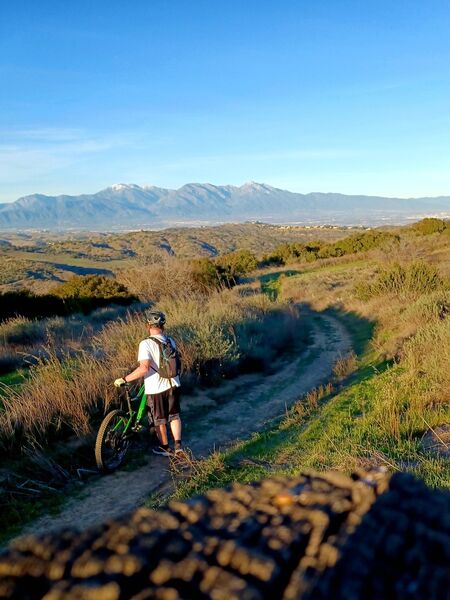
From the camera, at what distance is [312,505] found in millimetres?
1245

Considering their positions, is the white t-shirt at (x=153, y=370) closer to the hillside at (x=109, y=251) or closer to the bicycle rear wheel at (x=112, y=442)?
the bicycle rear wheel at (x=112, y=442)

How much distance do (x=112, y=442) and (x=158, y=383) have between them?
1013 mm

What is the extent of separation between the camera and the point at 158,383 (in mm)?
7547

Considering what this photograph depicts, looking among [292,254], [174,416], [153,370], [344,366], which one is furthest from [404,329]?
[292,254]

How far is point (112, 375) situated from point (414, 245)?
28378mm

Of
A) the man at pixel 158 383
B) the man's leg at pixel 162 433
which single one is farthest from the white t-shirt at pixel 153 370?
the man's leg at pixel 162 433

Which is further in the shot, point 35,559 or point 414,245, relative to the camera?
point 414,245

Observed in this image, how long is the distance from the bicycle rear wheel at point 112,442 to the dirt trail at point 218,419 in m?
0.19

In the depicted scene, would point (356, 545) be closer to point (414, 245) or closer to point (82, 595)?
point (82, 595)

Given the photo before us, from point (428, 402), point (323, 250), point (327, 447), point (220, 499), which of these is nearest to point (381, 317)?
point (428, 402)

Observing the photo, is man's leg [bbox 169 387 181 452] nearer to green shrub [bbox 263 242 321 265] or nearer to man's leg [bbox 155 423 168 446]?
man's leg [bbox 155 423 168 446]

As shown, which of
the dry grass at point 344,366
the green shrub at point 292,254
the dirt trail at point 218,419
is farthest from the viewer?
the green shrub at point 292,254

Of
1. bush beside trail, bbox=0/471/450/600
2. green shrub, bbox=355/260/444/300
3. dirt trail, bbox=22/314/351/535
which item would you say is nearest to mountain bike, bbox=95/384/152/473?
dirt trail, bbox=22/314/351/535

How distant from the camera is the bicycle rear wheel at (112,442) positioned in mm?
7094
